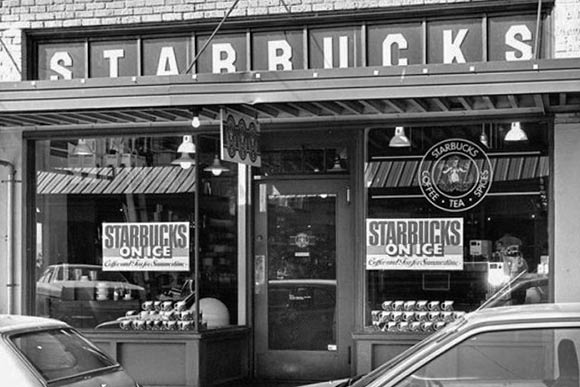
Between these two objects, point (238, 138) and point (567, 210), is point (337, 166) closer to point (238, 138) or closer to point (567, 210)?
point (238, 138)

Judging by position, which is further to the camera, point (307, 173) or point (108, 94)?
point (307, 173)

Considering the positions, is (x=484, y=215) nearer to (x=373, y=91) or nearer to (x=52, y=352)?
(x=373, y=91)

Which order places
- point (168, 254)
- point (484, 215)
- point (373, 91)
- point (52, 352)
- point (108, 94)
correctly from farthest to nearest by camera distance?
point (168, 254)
point (484, 215)
point (108, 94)
point (373, 91)
point (52, 352)

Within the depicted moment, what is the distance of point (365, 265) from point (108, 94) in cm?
348

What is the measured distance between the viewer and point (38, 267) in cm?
1122

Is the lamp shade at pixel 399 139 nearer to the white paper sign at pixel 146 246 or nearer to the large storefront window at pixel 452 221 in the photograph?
the large storefront window at pixel 452 221

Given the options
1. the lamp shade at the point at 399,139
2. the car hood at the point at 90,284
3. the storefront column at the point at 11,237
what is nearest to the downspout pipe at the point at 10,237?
the storefront column at the point at 11,237

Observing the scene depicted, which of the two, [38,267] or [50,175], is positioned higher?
[50,175]

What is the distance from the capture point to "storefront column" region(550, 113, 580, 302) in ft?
31.2

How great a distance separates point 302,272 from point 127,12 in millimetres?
3712

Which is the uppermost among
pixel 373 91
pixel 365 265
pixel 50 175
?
pixel 373 91

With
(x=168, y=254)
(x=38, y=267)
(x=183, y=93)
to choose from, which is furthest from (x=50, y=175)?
(x=183, y=93)

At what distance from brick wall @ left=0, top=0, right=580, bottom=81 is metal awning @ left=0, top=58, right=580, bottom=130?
1.13 metres

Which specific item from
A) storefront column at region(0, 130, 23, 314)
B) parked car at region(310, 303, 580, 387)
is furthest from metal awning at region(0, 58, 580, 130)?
parked car at region(310, 303, 580, 387)
